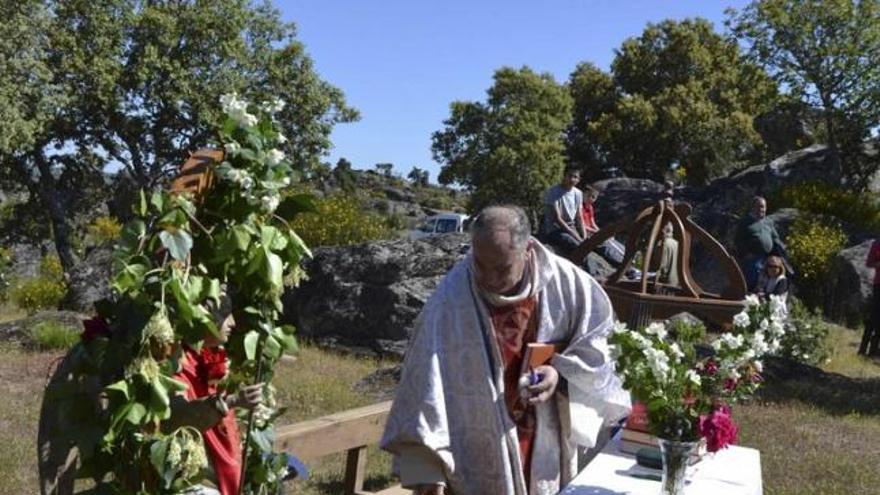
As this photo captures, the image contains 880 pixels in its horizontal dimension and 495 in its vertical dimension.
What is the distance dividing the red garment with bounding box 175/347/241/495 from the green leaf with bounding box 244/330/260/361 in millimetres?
454

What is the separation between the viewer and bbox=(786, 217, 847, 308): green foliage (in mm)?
18344

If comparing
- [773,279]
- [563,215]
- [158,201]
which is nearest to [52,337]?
[563,215]

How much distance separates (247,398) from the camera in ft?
9.12

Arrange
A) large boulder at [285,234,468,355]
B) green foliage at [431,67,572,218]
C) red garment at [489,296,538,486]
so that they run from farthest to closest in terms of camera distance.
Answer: green foliage at [431,67,572,218]
large boulder at [285,234,468,355]
red garment at [489,296,538,486]

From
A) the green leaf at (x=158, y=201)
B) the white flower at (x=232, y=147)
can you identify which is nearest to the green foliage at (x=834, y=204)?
the white flower at (x=232, y=147)

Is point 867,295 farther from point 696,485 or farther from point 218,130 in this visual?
point 218,130

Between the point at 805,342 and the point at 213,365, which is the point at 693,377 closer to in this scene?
the point at 213,365

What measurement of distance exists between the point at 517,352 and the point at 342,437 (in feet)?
5.25

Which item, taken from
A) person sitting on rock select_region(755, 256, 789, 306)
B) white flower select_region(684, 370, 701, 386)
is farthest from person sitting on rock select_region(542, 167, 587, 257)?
white flower select_region(684, 370, 701, 386)

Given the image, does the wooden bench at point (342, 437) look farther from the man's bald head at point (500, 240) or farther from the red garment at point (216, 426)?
the man's bald head at point (500, 240)

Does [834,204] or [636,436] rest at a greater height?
[834,204]

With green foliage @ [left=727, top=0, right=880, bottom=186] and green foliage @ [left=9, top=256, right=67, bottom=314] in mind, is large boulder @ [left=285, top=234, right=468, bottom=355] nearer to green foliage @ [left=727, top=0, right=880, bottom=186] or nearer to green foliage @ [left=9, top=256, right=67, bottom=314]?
green foliage @ [left=9, top=256, right=67, bottom=314]

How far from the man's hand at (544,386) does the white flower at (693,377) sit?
763mm

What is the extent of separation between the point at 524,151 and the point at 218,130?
40908 mm
